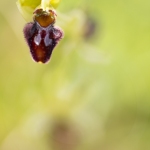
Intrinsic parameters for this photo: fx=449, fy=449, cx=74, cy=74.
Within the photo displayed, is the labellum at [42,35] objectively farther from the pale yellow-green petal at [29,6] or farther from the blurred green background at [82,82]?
the blurred green background at [82,82]

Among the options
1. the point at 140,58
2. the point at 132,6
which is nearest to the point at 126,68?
the point at 140,58

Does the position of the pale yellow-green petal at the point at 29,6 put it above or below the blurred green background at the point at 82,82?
below

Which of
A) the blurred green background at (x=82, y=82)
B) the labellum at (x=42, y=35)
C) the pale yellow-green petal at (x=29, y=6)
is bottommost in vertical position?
the labellum at (x=42, y=35)

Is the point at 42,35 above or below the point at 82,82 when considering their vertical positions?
below

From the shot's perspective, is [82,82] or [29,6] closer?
[29,6]

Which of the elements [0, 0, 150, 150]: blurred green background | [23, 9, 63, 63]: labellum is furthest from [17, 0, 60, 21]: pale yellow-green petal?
[0, 0, 150, 150]: blurred green background

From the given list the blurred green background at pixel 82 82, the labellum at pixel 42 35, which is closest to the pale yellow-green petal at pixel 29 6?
the labellum at pixel 42 35

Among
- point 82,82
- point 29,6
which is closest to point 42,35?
point 29,6

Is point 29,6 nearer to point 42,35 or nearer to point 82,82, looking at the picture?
point 42,35
